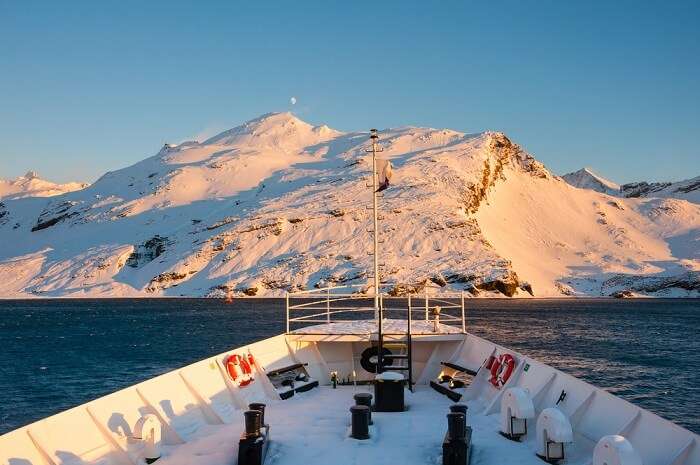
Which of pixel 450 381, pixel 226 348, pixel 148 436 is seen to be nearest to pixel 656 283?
pixel 226 348

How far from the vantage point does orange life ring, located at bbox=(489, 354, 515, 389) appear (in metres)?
17.4

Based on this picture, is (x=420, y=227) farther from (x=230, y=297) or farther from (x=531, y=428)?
(x=531, y=428)

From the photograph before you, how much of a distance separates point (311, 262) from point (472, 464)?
163 metres

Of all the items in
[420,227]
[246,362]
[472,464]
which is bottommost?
[472,464]

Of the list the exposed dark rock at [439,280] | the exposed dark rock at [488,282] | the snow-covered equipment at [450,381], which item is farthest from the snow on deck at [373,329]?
the exposed dark rock at [488,282]

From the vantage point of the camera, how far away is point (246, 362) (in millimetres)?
19172

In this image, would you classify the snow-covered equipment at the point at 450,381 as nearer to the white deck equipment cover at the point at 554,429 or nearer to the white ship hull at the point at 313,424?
the white ship hull at the point at 313,424

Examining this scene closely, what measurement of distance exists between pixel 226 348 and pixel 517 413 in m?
50.8

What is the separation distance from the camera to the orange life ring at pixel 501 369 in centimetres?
1742

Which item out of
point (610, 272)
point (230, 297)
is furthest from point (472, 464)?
point (610, 272)

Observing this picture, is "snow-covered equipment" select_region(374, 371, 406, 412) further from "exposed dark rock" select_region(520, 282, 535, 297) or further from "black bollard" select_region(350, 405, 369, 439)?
"exposed dark rock" select_region(520, 282, 535, 297)

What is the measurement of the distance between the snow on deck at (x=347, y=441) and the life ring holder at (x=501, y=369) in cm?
90

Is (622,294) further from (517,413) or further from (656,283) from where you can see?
(517,413)

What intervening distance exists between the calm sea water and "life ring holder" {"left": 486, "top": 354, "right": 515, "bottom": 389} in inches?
662
